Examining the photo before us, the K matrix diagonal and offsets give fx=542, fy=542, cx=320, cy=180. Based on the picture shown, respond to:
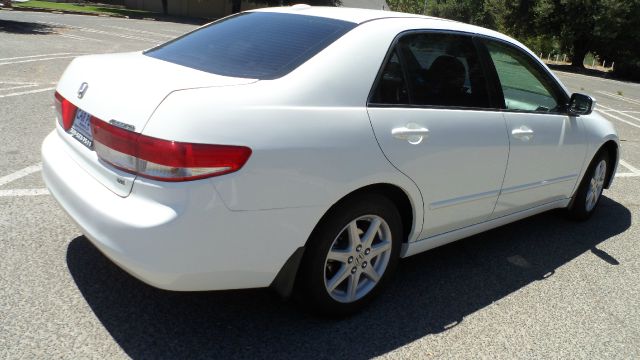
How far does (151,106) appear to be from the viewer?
2328 mm

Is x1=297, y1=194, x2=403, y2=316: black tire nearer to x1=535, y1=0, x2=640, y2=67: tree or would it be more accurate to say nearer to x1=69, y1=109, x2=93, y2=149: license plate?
x1=69, y1=109, x2=93, y2=149: license plate

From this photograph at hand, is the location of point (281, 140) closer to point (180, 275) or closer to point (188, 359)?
point (180, 275)

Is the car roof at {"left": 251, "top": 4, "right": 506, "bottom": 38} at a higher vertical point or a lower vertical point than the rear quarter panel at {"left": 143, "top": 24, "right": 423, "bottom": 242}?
higher

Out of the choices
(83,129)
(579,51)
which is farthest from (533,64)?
(579,51)

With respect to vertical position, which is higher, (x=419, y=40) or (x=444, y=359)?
(x=419, y=40)

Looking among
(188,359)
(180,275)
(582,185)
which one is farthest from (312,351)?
(582,185)

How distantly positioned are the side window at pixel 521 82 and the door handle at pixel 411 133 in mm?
1038

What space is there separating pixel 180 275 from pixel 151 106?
737mm

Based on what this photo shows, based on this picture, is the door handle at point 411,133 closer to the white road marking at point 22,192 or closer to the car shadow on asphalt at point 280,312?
the car shadow on asphalt at point 280,312

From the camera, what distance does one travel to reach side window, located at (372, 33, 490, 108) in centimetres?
302

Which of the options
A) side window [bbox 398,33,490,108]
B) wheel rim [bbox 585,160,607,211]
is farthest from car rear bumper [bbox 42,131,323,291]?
wheel rim [bbox 585,160,607,211]

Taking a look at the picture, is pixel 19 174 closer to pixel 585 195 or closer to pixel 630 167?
pixel 585 195

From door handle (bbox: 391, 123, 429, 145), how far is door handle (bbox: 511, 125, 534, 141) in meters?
0.93

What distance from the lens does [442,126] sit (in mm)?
3148
